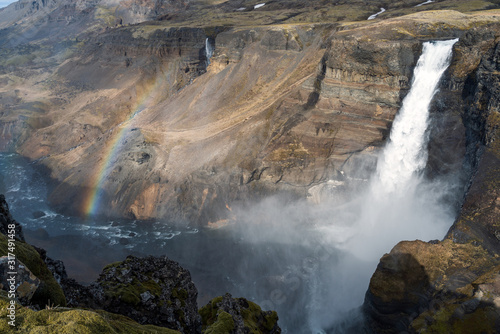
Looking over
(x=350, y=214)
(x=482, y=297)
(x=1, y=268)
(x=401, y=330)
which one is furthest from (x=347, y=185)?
(x=1, y=268)

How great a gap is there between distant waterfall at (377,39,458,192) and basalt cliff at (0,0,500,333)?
3.43 ft

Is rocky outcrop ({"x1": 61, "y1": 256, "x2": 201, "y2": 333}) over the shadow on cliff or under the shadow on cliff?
over

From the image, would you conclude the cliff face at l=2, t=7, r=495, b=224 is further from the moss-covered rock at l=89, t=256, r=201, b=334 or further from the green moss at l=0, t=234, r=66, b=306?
the green moss at l=0, t=234, r=66, b=306

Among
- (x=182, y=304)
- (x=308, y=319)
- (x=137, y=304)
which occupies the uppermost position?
(x=137, y=304)

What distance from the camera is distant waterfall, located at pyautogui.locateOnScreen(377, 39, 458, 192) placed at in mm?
41531

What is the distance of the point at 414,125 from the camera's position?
144ft

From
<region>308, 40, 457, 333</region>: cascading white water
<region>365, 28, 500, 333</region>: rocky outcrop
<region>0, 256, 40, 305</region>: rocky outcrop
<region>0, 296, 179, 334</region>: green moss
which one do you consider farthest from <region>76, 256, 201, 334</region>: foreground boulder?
<region>308, 40, 457, 333</region>: cascading white water

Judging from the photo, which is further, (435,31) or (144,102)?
(144,102)

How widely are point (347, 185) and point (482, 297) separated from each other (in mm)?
27120

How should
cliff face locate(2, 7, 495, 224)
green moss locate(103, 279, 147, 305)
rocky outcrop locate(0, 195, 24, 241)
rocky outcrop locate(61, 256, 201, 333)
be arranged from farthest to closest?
1. cliff face locate(2, 7, 495, 224)
2. green moss locate(103, 279, 147, 305)
3. rocky outcrop locate(61, 256, 201, 333)
4. rocky outcrop locate(0, 195, 24, 241)

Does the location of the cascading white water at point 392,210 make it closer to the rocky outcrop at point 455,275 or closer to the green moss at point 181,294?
the rocky outcrop at point 455,275

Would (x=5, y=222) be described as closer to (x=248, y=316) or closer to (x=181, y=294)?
(x=181, y=294)

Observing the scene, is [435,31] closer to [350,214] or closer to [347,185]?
[347,185]

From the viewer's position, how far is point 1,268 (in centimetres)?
1051
